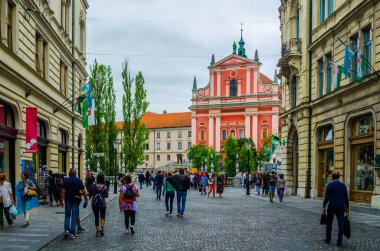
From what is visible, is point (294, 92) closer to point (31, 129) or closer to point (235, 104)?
point (31, 129)

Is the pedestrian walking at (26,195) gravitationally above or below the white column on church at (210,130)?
below

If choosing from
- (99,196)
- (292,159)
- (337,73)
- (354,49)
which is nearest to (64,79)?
(337,73)

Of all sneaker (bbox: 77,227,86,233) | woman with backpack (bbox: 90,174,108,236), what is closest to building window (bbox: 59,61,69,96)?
sneaker (bbox: 77,227,86,233)

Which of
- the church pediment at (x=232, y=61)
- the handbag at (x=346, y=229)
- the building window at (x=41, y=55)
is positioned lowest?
the handbag at (x=346, y=229)

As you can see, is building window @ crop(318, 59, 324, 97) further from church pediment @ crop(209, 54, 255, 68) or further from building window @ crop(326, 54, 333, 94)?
church pediment @ crop(209, 54, 255, 68)

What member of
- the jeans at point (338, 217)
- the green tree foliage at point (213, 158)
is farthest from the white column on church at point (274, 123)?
the jeans at point (338, 217)

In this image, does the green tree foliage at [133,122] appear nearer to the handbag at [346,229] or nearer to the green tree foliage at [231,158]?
the green tree foliage at [231,158]

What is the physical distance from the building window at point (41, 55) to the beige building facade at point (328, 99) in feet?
42.8

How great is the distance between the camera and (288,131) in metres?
35.2

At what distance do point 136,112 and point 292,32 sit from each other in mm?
24623

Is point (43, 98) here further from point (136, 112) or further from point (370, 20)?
point (136, 112)

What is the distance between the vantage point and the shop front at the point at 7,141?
18.1 m

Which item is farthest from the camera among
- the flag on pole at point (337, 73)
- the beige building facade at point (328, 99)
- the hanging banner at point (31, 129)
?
the beige building facade at point (328, 99)

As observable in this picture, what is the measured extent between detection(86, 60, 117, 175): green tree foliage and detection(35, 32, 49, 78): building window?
2600cm
